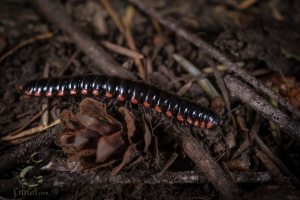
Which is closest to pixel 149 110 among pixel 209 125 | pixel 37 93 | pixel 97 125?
pixel 209 125

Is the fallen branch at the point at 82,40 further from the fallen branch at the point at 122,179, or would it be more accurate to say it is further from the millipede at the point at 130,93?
the fallen branch at the point at 122,179

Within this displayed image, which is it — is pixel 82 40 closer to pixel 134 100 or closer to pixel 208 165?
pixel 134 100

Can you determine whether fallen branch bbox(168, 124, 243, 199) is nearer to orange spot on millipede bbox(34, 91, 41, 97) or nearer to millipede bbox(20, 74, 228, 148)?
millipede bbox(20, 74, 228, 148)

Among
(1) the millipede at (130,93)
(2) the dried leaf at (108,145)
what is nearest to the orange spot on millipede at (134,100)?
(1) the millipede at (130,93)

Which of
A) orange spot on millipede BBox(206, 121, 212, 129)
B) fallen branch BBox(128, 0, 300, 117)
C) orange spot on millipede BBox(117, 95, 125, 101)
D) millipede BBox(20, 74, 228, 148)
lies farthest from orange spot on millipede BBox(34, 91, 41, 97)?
orange spot on millipede BBox(206, 121, 212, 129)

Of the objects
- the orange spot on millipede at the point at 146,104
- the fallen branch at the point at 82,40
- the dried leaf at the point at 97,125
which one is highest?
the fallen branch at the point at 82,40
